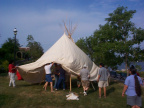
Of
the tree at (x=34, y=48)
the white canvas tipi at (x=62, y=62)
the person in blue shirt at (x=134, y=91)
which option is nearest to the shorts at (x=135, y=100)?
the person in blue shirt at (x=134, y=91)

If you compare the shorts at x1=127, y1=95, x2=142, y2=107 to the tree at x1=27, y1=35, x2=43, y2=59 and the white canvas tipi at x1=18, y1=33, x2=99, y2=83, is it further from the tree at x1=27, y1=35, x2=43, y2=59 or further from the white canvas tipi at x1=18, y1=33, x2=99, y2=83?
the tree at x1=27, y1=35, x2=43, y2=59

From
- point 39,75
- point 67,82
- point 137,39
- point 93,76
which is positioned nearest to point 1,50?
point 39,75

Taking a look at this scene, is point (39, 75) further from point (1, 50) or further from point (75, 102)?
point (1, 50)

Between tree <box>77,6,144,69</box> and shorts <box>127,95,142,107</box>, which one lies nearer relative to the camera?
shorts <box>127,95,142,107</box>

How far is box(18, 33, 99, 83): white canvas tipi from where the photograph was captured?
9570mm

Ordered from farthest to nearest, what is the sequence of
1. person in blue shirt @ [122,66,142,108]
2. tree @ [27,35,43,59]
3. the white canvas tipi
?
tree @ [27,35,43,59], the white canvas tipi, person in blue shirt @ [122,66,142,108]

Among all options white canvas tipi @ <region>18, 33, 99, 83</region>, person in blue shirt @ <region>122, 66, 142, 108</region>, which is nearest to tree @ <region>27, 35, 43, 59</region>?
white canvas tipi @ <region>18, 33, 99, 83</region>

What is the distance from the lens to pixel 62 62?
31.0 feet

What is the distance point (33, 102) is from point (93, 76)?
4.38m

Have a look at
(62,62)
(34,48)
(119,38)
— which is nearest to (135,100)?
(62,62)

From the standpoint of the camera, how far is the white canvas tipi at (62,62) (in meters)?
9.57

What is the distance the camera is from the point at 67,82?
1042 centimetres

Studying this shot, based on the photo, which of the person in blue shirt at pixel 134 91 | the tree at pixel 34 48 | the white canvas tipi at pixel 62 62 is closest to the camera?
the person in blue shirt at pixel 134 91

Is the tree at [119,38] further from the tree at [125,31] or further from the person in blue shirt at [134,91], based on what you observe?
the person in blue shirt at [134,91]
